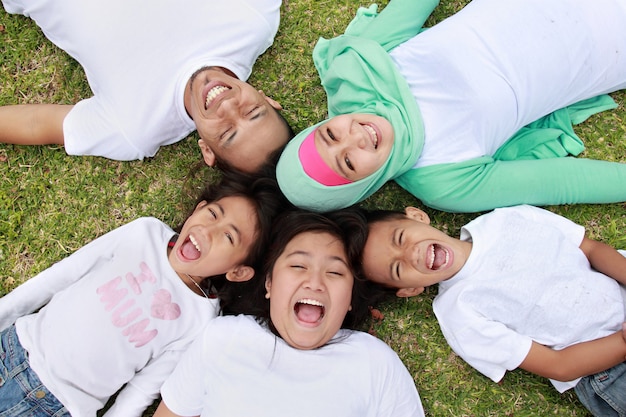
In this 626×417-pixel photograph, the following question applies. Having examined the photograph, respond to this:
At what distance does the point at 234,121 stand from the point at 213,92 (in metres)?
0.18

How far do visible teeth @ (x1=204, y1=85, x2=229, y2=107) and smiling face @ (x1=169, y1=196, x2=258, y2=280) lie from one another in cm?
42

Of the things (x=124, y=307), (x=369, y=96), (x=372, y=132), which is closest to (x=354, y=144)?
(x=372, y=132)

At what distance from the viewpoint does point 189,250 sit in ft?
7.26

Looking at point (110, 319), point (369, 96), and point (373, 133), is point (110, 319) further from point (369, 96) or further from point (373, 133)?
point (369, 96)

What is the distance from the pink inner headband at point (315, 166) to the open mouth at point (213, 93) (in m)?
0.43

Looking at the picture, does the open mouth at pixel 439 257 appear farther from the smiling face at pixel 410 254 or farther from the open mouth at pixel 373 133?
the open mouth at pixel 373 133

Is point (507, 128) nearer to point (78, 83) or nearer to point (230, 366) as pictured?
point (230, 366)

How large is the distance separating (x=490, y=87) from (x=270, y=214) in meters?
1.09

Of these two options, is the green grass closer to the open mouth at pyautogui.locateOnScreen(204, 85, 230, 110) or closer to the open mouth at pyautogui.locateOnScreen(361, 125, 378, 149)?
the open mouth at pyautogui.locateOnScreen(204, 85, 230, 110)

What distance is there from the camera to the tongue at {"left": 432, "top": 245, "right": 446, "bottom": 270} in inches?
85.9

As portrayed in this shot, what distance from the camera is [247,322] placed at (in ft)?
7.46

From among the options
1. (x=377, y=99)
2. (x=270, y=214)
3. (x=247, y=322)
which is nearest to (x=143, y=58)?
(x=270, y=214)

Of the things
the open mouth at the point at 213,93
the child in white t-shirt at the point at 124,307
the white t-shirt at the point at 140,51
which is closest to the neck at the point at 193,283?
the child in white t-shirt at the point at 124,307

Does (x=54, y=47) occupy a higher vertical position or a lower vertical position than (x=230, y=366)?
higher
